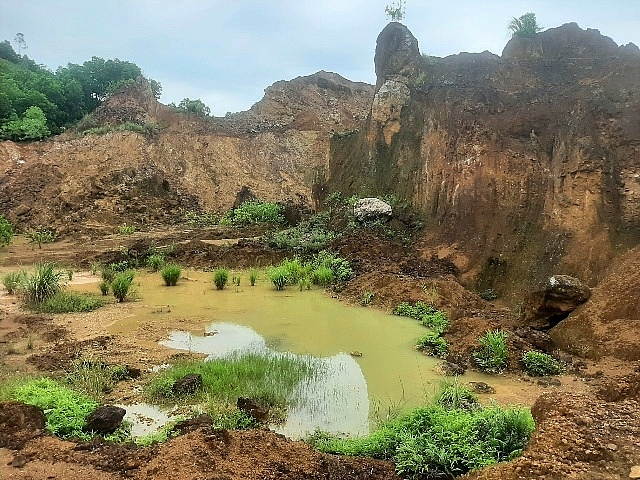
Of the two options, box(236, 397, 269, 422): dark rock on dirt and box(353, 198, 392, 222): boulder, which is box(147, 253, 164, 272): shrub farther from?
box(236, 397, 269, 422): dark rock on dirt

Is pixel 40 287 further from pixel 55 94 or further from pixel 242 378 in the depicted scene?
pixel 55 94

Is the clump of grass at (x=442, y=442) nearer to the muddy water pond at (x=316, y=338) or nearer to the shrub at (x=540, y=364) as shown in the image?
the muddy water pond at (x=316, y=338)

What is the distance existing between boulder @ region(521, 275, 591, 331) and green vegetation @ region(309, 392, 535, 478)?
560 cm

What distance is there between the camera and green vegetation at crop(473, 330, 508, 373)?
916cm

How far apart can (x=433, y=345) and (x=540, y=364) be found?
200 cm

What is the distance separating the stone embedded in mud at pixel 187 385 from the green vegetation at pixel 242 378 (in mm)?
66

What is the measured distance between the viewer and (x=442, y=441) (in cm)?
562

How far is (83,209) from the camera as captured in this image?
27172mm

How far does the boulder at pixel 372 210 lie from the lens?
20.8 meters

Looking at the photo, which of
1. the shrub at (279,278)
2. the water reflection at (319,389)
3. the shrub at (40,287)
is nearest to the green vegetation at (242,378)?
the water reflection at (319,389)

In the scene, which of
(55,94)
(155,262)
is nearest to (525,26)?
(155,262)

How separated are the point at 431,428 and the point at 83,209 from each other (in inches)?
1000

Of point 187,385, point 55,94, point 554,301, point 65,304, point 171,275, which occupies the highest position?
point 55,94

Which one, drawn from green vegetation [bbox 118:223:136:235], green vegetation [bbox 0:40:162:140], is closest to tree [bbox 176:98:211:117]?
green vegetation [bbox 0:40:162:140]
